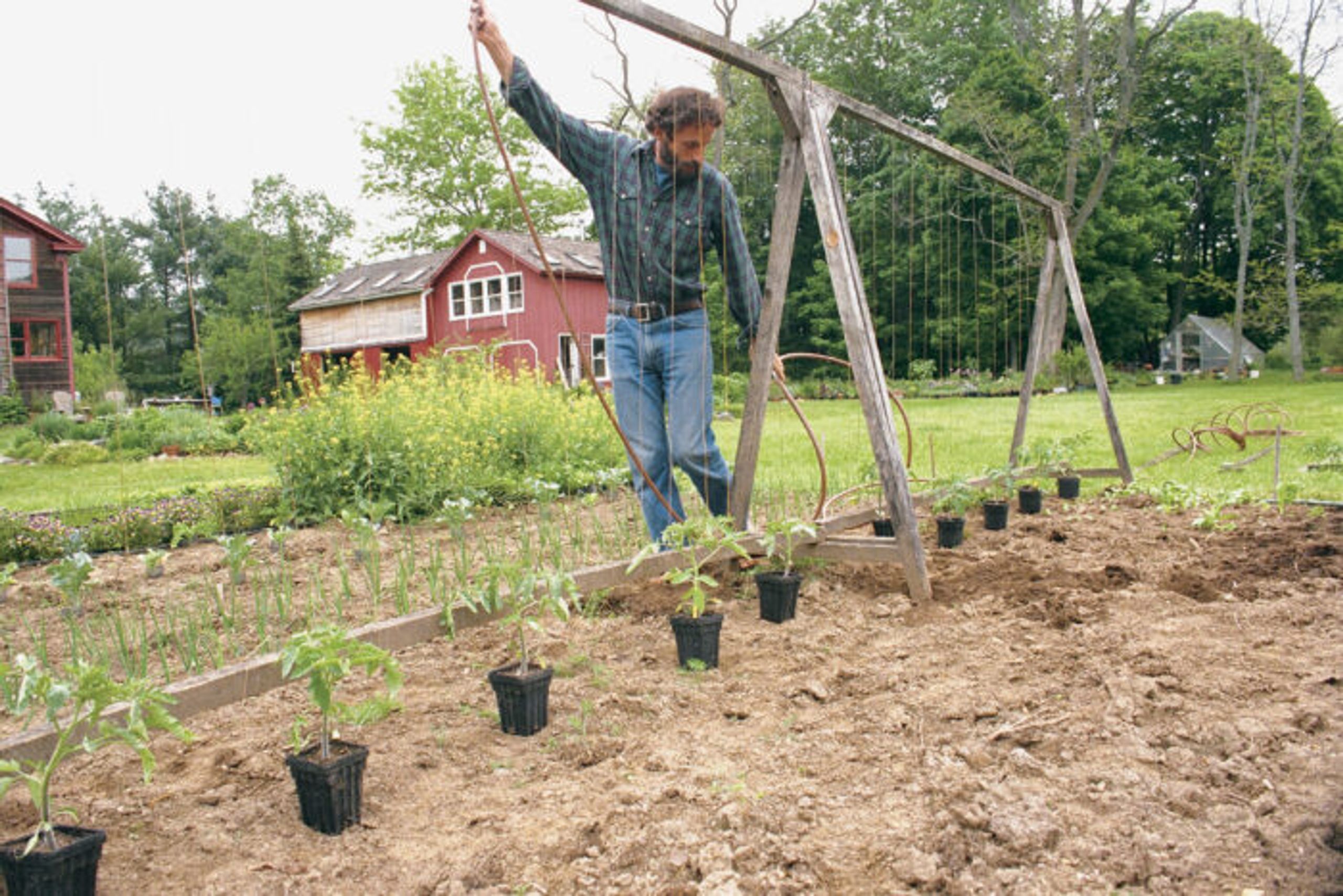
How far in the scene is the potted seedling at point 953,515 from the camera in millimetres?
4621

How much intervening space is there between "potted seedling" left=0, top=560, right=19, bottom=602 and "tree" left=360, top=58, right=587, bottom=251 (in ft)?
87.2

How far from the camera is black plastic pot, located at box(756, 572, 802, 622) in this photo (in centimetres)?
327

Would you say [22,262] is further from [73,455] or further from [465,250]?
[465,250]

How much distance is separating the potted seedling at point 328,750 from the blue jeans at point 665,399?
1909 millimetres

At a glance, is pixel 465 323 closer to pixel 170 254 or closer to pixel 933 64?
pixel 933 64

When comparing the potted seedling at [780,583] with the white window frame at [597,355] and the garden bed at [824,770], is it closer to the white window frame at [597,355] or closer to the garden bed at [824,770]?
the garden bed at [824,770]

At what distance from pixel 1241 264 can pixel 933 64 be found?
33.9ft

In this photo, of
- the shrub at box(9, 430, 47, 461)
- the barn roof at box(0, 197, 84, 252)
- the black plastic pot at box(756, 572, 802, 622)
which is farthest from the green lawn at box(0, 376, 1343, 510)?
the barn roof at box(0, 197, 84, 252)

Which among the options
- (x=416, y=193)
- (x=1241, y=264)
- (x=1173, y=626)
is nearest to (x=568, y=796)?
(x=1173, y=626)

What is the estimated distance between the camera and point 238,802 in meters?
1.98

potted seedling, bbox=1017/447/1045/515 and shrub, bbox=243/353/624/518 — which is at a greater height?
shrub, bbox=243/353/624/518

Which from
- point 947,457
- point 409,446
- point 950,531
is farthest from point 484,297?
point 950,531

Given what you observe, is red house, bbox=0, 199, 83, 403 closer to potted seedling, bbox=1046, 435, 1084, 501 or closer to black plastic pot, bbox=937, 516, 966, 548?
potted seedling, bbox=1046, 435, 1084, 501

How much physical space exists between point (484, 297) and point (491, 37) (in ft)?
75.6
